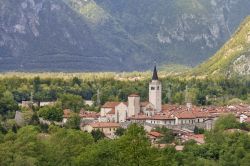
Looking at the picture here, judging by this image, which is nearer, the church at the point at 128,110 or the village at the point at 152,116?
the village at the point at 152,116

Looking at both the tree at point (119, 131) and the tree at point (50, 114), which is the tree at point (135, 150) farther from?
the tree at point (50, 114)

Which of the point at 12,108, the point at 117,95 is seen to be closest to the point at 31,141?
the point at 12,108

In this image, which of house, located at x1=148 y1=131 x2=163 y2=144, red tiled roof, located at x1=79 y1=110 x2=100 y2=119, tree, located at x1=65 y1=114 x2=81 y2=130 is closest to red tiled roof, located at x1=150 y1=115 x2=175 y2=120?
red tiled roof, located at x1=79 y1=110 x2=100 y2=119

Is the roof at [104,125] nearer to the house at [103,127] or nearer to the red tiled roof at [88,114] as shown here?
the house at [103,127]

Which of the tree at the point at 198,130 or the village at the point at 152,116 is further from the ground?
the village at the point at 152,116

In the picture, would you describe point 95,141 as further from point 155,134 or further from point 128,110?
point 128,110

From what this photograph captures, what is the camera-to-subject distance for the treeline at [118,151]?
202 ft

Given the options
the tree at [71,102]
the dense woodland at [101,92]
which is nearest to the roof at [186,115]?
the tree at [71,102]

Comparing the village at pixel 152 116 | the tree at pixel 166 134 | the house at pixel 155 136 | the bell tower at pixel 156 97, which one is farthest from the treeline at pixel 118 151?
the bell tower at pixel 156 97

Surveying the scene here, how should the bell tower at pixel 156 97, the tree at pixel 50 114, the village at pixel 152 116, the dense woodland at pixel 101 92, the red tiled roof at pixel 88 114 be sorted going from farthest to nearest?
the dense woodland at pixel 101 92
the bell tower at pixel 156 97
the red tiled roof at pixel 88 114
the tree at pixel 50 114
the village at pixel 152 116

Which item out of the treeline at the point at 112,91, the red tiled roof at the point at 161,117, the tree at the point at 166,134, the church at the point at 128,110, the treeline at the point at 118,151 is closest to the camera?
the treeline at the point at 118,151

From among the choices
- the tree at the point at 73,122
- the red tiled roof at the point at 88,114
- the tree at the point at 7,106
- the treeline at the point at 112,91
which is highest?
the treeline at the point at 112,91

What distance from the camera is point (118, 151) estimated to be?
6750 centimetres

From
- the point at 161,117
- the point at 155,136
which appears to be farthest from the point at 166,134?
the point at 161,117
